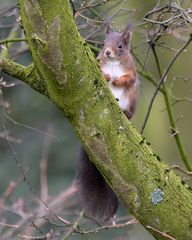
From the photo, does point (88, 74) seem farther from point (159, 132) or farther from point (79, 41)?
point (159, 132)

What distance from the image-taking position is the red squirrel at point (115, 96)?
12.8 ft

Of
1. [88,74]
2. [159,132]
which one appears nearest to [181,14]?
[88,74]

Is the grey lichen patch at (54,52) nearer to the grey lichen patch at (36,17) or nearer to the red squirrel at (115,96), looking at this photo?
the grey lichen patch at (36,17)

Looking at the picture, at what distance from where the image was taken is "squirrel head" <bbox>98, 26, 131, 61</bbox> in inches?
164

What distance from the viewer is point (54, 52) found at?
9.97ft

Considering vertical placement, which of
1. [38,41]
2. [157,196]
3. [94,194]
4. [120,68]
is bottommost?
[157,196]

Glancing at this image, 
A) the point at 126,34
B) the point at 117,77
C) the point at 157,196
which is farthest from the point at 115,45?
the point at 157,196

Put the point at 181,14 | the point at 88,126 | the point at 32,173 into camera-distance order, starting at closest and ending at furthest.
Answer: the point at 88,126 → the point at 181,14 → the point at 32,173

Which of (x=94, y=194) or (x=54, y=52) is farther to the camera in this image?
(x=94, y=194)

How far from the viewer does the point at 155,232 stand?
335 cm

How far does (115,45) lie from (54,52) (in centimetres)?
Answer: 119

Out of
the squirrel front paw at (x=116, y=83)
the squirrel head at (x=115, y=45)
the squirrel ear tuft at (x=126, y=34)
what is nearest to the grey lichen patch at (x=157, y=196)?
the squirrel front paw at (x=116, y=83)

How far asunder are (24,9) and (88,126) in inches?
20.3

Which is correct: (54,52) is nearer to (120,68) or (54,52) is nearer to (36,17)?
(36,17)
